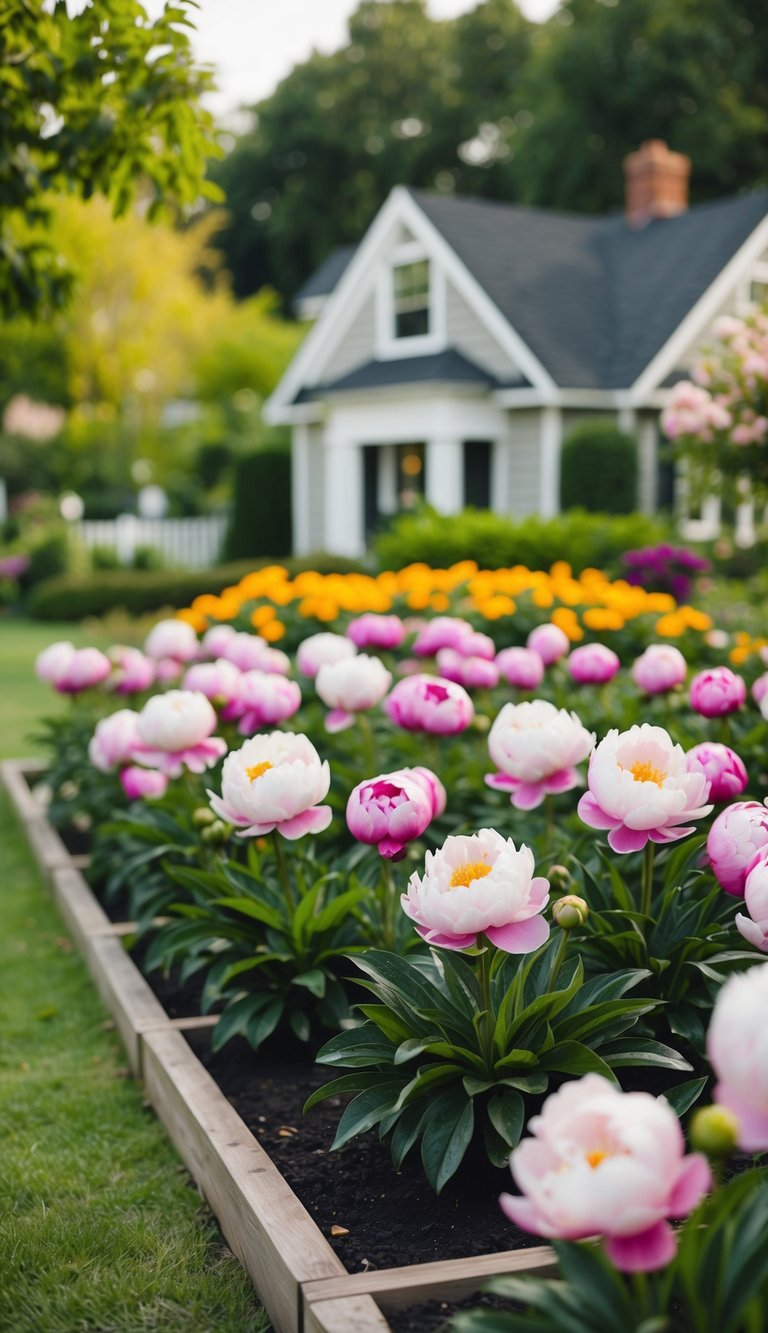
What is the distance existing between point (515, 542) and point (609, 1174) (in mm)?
9796

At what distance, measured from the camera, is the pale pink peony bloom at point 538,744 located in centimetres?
276

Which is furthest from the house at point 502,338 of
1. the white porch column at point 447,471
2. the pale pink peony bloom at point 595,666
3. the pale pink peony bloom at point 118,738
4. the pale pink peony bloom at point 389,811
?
the pale pink peony bloom at point 389,811

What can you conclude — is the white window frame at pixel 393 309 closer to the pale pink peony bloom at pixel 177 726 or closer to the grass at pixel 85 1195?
the grass at pixel 85 1195

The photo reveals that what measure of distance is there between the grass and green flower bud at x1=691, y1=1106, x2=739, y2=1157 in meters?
1.23

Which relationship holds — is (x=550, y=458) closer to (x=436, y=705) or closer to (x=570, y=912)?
(x=436, y=705)

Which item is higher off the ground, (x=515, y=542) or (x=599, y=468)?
(x=599, y=468)

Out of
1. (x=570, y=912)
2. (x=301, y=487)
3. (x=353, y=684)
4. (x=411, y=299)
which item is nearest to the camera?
(x=570, y=912)

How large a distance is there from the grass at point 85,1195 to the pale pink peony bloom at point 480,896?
0.83m

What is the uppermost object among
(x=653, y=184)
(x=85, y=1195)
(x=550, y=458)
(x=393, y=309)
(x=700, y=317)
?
(x=653, y=184)

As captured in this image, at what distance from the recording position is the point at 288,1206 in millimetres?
2344

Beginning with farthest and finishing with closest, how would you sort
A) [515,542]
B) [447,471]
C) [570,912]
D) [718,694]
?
[447,471] → [515,542] → [718,694] → [570,912]

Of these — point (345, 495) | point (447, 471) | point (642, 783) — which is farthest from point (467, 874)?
point (345, 495)

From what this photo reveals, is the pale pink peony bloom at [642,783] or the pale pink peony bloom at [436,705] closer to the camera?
the pale pink peony bloom at [642,783]

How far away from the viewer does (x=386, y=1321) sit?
2.01 meters
